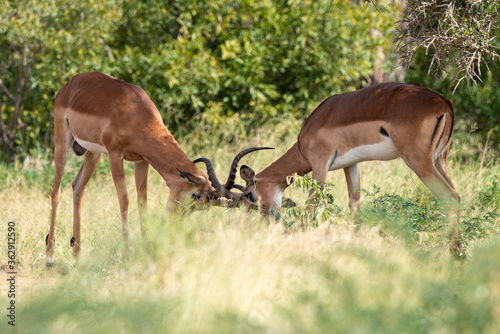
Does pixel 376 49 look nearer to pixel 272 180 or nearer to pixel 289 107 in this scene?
pixel 289 107

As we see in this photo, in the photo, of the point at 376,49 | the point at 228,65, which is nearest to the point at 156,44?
the point at 228,65

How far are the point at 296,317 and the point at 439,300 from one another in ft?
2.30

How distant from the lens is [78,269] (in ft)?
13.3

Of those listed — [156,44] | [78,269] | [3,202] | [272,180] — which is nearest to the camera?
[78,269]

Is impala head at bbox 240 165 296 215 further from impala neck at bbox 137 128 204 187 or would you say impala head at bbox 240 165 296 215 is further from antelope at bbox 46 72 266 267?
impala neck at bbox 137 128 204 187

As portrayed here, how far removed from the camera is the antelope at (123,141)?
5094 millimetres

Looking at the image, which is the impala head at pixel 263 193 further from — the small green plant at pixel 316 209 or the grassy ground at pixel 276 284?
the grassy ground at pixel 276 284

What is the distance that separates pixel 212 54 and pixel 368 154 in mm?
5122

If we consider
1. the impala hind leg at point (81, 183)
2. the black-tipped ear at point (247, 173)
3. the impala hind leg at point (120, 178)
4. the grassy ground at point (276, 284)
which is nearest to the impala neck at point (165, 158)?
the impala hind leg at point (120, 178)

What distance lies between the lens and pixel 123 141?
5.15 m

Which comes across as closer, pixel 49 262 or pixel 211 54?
pixel 49 262

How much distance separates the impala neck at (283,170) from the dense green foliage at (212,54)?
327 centimetres

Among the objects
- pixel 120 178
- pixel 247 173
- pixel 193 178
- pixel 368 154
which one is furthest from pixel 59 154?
pixel 368 154

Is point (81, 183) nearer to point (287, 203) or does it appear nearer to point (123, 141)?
point (123, 141)
